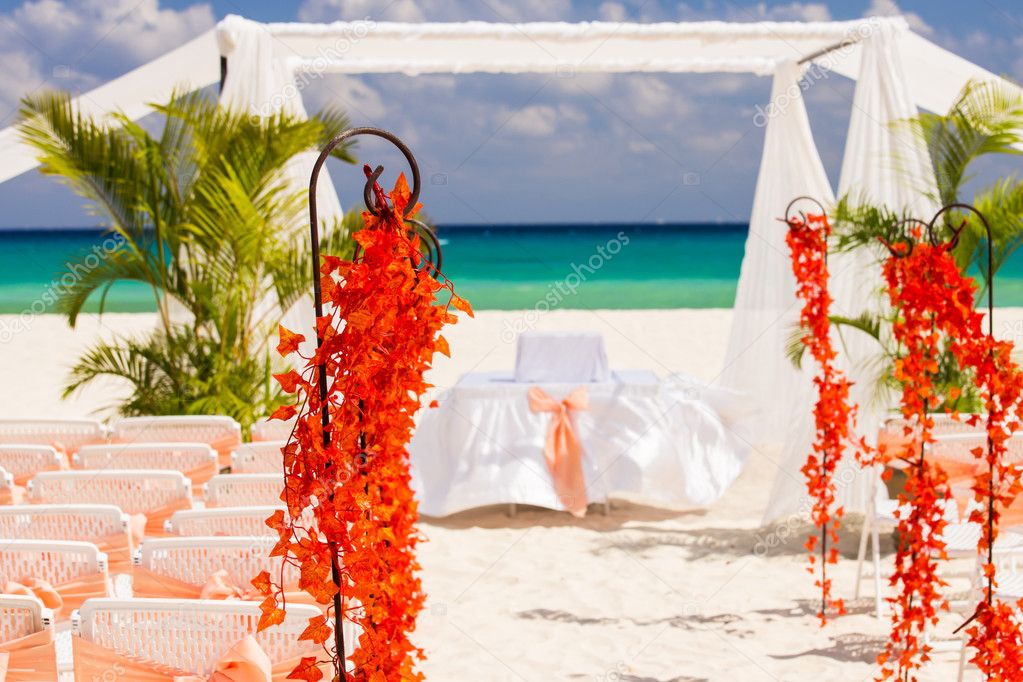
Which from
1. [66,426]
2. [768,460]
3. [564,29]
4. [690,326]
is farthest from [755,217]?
[690,326]

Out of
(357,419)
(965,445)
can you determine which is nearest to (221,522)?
(357,419)

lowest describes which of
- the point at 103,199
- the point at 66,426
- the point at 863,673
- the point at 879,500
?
the point at 863,673

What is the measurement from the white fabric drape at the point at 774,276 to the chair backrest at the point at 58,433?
4.34 meters

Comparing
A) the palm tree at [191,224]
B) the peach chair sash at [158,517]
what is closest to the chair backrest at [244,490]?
the peach chair sash at [158,517]

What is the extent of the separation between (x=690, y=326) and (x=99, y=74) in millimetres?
25568

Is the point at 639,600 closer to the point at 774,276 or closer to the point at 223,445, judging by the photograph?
the point at 223,445

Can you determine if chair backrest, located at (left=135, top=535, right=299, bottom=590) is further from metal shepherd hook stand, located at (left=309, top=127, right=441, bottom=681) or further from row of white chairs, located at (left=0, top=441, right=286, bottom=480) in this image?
row of white chairs, located at (left=0, top=441, right=286, bottom=480)

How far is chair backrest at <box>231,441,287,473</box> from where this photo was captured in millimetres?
4293

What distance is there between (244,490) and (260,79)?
3.31 metres

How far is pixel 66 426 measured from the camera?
211 inches

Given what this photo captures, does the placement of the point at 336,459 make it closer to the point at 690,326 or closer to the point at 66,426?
the point at 66,426

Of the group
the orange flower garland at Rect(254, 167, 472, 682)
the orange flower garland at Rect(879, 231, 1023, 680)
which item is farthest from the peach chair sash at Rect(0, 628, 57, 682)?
the orange flower garland at Rect(879, 231, 1023, 680)

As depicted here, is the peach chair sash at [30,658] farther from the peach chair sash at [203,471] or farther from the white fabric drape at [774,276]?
the white fabric drape at [774,276]

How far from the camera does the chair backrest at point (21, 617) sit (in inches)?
97.3
